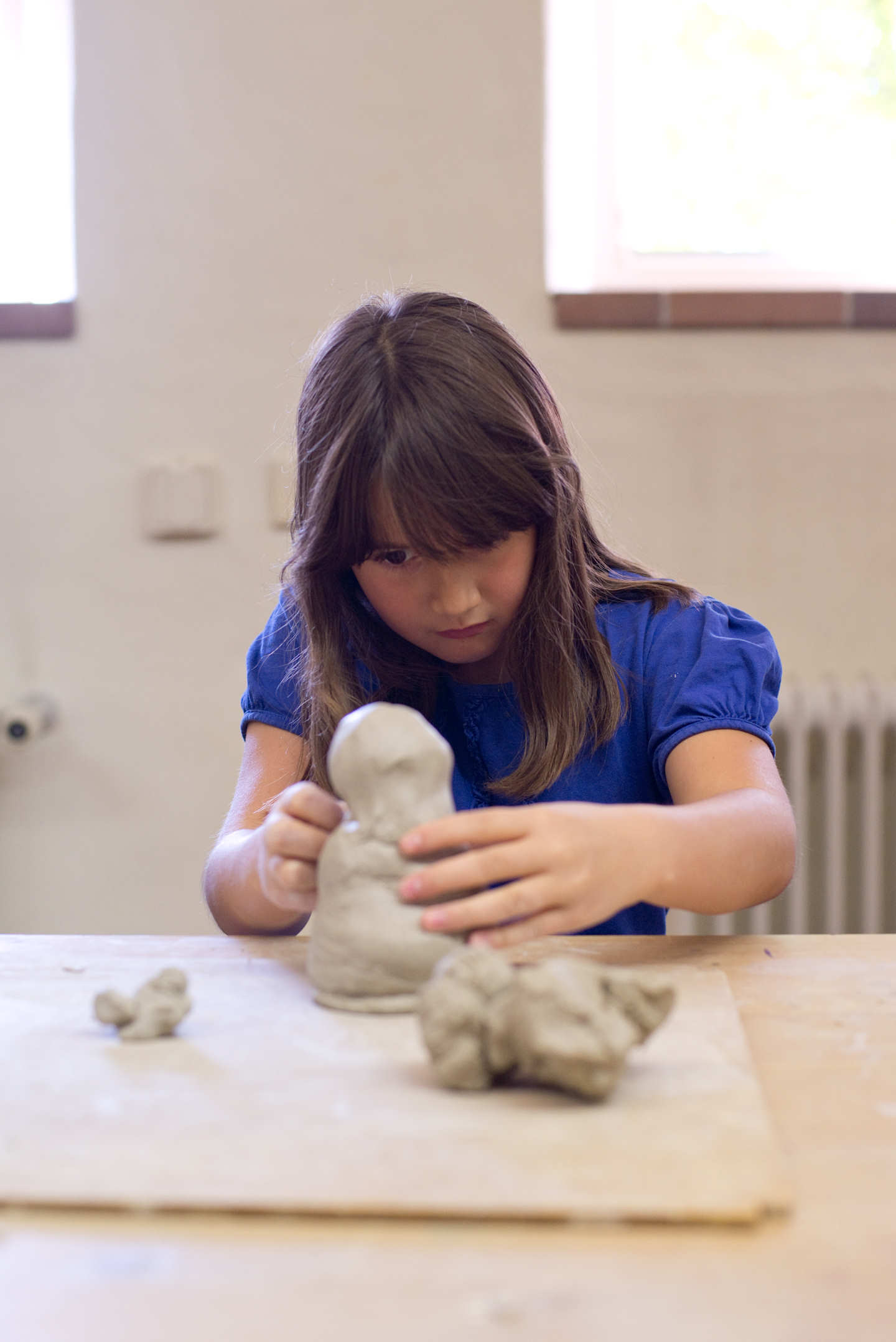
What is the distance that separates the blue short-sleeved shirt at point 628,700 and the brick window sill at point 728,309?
828mm

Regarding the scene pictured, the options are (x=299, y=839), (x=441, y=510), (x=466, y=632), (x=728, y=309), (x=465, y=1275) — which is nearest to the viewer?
(x=465, y=1275)

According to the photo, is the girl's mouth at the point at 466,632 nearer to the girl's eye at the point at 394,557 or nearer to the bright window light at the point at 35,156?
the girl's eye at the point at 394,557

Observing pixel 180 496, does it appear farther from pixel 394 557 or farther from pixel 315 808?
pixel 315 808

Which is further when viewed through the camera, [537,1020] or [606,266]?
[606,266]

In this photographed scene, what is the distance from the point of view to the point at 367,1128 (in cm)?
61

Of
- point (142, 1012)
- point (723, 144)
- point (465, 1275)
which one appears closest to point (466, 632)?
point (142, 1012)

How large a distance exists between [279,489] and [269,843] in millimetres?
1182

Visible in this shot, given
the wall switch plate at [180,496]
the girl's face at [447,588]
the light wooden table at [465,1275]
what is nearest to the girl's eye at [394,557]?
the girl's face at [447,588]

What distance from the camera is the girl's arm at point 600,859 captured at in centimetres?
80

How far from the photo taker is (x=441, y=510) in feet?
3.18

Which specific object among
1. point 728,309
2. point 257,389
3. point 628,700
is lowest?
point 628,700

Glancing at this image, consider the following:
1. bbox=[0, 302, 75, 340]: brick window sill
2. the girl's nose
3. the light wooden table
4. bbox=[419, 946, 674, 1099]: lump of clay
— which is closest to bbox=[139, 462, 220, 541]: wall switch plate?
bbox=[0, 302, 75, 340]: brick window sill

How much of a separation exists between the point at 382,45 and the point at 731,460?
2.81 ft

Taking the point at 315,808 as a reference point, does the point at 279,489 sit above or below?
above
